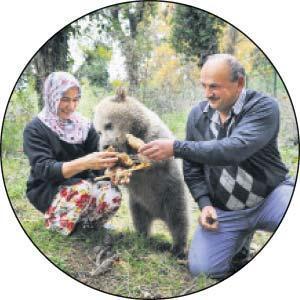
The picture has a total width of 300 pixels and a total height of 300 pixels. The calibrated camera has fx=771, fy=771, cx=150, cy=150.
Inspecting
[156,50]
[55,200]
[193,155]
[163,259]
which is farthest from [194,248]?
[156,50]

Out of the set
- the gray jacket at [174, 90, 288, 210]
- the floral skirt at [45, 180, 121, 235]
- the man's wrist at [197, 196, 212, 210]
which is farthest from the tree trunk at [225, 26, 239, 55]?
the floral skirt at [45, 180, 121, 235]

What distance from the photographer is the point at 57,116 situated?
16.4 ft

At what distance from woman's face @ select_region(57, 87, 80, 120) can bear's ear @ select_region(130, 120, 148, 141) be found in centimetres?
40

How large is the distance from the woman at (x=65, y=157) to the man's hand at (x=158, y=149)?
0.20 meters

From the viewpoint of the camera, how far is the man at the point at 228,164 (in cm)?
488

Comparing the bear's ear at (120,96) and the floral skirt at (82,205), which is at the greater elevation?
the bear's ear at (120,96)

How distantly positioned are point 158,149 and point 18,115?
943 mm

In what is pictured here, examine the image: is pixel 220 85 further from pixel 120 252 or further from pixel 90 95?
pixel 120 252

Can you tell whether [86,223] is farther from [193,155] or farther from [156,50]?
[156,50]

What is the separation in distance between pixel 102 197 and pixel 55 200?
0.31 metres

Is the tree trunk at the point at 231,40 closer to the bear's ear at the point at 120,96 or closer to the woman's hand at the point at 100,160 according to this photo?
the bear's ear at the point at 120,96

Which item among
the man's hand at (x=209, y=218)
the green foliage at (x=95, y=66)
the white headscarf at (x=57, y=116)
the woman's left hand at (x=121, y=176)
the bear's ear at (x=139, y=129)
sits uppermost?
the green foliage at (x=95, y=66)

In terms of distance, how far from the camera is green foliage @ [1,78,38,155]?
198 inches

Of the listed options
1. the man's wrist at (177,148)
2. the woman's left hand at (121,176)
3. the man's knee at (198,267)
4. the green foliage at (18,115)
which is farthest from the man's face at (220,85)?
the green foliage at (18,115)
